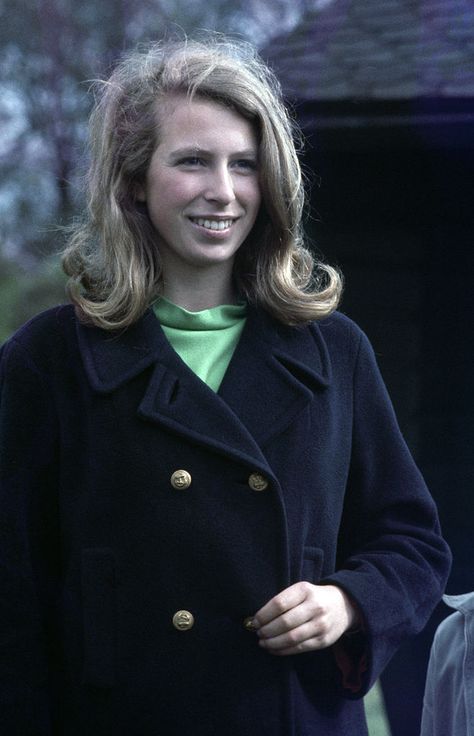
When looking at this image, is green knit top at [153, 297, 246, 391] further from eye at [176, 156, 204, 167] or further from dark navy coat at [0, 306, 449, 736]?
eye at [176, 156, 204, 167]

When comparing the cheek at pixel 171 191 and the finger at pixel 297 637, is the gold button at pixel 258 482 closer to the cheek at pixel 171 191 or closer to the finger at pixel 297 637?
the finger at pixel 297 637

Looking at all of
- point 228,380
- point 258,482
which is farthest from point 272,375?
point 258,482

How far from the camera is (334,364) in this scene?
2.29 m

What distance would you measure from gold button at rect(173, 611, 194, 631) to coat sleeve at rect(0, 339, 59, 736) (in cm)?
29

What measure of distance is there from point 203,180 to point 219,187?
0.04 meters

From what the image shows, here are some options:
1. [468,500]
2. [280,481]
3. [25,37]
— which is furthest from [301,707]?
[25,37]

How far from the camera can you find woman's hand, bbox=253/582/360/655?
2020mm

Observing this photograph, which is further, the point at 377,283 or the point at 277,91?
the point at 377,283

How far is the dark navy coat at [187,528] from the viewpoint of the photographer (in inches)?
83.2

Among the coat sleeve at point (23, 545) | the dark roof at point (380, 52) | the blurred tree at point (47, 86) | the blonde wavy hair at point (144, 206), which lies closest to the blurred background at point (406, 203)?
the dark roof at point (380, 52)

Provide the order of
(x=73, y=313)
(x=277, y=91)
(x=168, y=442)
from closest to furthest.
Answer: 1. (x=168, y=442)
2. (x=73, y=313)
3. (x=277, y=91)

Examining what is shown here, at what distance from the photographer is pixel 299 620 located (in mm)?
2020

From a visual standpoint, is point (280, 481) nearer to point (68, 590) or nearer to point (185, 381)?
point (185, 381)

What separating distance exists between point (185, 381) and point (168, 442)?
0.13 m
